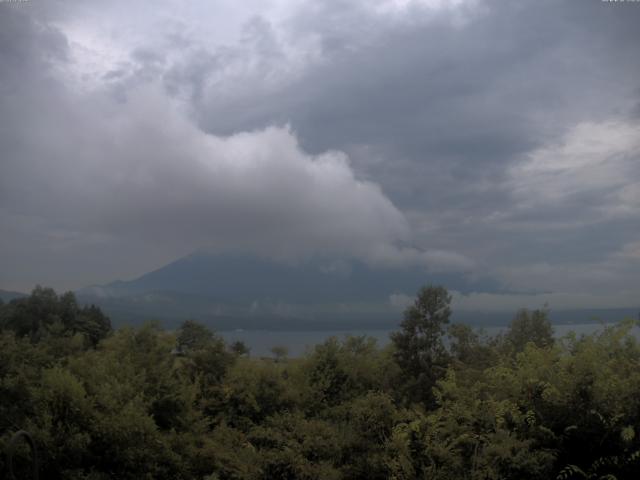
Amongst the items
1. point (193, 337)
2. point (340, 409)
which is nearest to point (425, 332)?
point (340, 409)

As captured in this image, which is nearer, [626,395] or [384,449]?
[626,395]

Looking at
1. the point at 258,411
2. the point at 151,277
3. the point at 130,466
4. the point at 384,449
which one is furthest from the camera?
the point at 151,277

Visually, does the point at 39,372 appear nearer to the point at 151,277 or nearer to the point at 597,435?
the point at 597,435

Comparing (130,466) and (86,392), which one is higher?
(86,392)

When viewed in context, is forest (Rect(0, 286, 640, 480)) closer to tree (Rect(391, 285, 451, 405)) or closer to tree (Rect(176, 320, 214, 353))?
tree (Rect(391, 285, 451, 405))

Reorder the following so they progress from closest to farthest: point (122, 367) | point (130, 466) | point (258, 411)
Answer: point (130, 466), point (122, 367), point (258, 411)

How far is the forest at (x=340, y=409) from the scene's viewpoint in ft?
22.4

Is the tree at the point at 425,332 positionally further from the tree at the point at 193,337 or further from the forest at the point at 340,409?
the tree at the point at 193,337

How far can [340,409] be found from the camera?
1082 centimetres

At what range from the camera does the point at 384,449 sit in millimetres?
8367

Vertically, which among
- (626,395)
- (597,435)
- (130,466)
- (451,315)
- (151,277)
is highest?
(151,277)

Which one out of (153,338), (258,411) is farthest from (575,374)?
(153,338)

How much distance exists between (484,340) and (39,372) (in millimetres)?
9160

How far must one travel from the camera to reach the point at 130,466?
7742 millimetres
